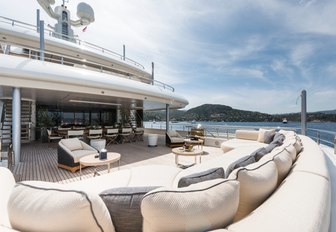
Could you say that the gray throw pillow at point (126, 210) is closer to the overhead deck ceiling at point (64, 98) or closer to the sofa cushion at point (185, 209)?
the sofa cushion at point (185, 209)

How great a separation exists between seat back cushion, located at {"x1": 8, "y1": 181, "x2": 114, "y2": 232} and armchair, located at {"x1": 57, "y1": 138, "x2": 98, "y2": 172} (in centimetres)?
367

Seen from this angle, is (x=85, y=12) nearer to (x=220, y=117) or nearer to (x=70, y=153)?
(x=70, y=153)

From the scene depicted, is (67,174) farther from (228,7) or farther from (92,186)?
(228,7)

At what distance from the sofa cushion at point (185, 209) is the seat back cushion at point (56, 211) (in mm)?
244

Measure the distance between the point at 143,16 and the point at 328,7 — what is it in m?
5.15

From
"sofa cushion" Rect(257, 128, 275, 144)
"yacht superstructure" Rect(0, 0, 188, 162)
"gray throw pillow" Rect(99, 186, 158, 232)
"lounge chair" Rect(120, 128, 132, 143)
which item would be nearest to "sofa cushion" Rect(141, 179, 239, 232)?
"gray throw pillow" Rect(99, 186, 158, 232)

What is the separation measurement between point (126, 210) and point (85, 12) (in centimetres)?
1571

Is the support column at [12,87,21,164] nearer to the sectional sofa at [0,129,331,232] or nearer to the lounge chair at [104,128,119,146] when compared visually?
the lounge chair at [104,128,119,146]

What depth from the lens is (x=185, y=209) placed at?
0.76 m

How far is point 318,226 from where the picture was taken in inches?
30.6

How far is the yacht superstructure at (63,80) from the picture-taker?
476cm

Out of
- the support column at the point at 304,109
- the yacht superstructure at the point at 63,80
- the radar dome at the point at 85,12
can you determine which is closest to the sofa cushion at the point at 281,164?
the support column at the point at 304,109

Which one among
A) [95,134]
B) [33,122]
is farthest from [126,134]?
[33,122]

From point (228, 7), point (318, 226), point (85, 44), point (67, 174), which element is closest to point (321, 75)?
point (228, 7)
